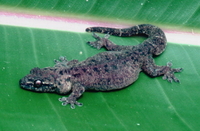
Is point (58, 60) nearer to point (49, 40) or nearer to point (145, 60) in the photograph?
point (49, 40)

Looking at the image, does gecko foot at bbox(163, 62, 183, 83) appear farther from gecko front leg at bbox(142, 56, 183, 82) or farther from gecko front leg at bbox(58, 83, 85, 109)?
gecko front leg at bbox(58, 83, 85, 109)

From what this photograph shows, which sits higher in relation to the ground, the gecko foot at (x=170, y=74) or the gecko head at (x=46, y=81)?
the gecko foot at (x=170, y=74)

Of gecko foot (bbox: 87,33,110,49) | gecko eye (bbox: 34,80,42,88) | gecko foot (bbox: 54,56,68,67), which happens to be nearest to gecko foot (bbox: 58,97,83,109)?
gecko eye (bbox: 34,80,42,88)

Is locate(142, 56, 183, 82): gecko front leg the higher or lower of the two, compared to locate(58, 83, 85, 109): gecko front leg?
higher

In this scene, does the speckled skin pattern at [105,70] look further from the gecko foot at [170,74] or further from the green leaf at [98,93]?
the green leaf at [98,93]

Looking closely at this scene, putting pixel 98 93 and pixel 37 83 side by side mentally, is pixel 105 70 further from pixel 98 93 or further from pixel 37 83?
pixel 37 83

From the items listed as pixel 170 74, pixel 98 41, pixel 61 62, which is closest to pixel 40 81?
pixel 61 62

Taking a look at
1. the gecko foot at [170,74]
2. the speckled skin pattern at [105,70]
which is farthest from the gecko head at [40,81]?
the gecko foot at [170,74]
